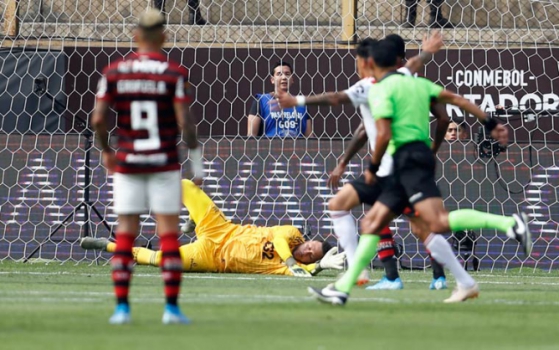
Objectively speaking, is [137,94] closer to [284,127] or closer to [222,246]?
[222,246]

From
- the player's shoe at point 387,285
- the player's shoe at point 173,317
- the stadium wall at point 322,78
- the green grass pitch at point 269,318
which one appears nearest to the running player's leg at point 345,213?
the player's shoe at point 387,285

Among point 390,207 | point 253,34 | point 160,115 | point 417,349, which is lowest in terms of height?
point 417,349

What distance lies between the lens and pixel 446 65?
14.8m

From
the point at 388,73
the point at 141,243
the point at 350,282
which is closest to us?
the point at 350,282

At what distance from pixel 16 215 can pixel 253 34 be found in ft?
11.7

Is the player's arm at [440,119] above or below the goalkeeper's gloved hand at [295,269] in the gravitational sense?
above

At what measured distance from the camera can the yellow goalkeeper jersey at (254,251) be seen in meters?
13.2

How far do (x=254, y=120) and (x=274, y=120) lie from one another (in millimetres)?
249

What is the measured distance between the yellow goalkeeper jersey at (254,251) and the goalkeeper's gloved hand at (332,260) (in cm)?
60

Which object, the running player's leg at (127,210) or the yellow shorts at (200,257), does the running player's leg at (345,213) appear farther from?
the running player's leg at (127,210)

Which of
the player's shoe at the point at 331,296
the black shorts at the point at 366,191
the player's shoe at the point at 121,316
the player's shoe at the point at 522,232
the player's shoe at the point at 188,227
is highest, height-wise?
the black shorts at the point at 366,191

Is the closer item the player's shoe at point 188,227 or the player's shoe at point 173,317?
the player's shoe at point 173,317

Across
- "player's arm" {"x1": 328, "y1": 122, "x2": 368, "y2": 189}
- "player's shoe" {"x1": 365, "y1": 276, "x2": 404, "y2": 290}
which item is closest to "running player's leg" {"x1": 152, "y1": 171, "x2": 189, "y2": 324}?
"player's arm" {"x1": 328, "y1": 122, "x2": 368, "y2": 189}

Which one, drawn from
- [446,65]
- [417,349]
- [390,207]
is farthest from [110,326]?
[446,65]
